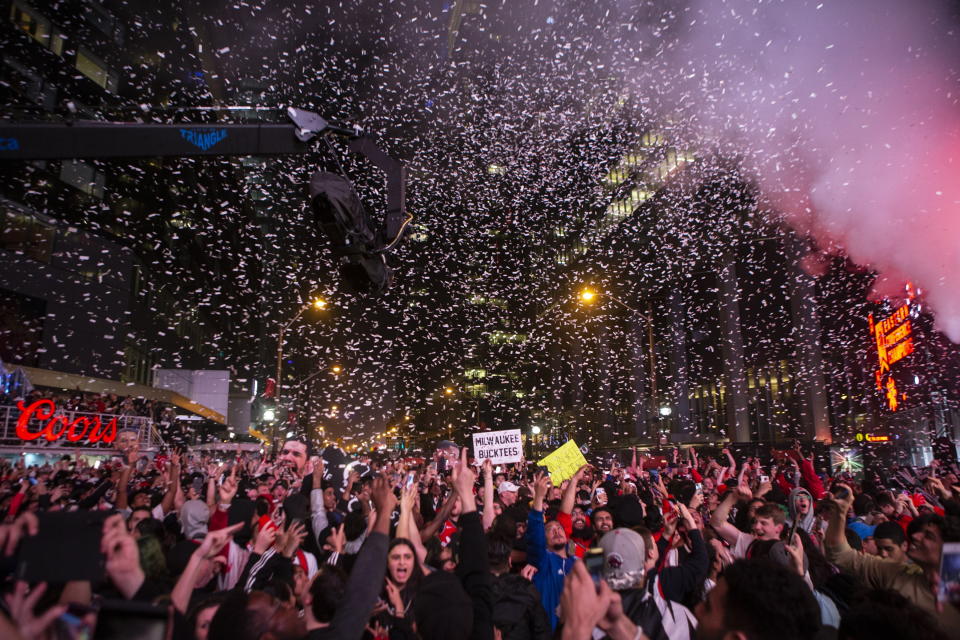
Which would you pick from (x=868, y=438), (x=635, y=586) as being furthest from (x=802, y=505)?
(x=868, y=438)

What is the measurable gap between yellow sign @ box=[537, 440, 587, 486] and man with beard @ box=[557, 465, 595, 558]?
0.73 metres

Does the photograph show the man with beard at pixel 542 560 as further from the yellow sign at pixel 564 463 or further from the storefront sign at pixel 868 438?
the storefront sign at pixel 868 438

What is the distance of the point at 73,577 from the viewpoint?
82.9 inches

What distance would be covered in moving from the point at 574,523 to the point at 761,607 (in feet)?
19.2

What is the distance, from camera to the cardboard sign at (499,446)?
43.6 ft

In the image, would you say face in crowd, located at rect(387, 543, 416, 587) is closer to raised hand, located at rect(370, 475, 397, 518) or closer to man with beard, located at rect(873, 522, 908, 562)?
raised hand, located at rect(370, 475, 397, 518)

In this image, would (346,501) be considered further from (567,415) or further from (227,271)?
(227,271)

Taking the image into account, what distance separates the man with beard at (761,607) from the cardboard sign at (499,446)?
10961 mm

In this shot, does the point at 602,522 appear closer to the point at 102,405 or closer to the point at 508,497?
the point at 508,497

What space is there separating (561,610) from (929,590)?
10.3 feet

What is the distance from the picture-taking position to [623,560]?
10.5 feet

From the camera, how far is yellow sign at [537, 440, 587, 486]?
9.95 m

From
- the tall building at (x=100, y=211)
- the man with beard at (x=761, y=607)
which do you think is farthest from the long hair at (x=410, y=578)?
the tall building at (x=100, y=211)

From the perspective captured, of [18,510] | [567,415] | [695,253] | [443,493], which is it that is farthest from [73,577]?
[567,415]
